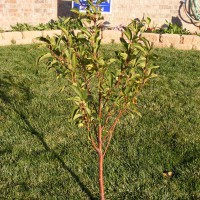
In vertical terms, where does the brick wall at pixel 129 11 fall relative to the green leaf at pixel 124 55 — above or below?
above

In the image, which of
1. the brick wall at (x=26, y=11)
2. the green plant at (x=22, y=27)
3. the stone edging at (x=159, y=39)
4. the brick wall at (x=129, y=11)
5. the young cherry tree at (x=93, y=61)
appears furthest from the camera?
the brick wall at (x=129, y=11)

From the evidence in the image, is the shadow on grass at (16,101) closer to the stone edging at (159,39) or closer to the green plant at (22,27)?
the stone edging at (159,39)

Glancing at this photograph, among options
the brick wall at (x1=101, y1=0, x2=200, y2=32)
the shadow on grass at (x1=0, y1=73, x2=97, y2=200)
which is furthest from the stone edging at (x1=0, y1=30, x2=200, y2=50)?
the shadow on grass at (x1=0, y1=73, x2=97, y2=200)

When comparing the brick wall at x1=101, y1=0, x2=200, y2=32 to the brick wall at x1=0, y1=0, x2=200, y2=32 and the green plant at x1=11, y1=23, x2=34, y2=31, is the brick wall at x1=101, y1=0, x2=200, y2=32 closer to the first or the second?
the brick wall at x1=0, y1=0, x2=200, y2=32

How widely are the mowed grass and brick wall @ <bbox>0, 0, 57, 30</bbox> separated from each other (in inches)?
208

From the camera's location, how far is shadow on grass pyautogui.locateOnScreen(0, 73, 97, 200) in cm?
374

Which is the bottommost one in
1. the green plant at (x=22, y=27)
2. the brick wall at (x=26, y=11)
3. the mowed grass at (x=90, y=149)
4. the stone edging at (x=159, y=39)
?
the mowed grass at (x=90, y=149)

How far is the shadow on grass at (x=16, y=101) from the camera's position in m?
3.74

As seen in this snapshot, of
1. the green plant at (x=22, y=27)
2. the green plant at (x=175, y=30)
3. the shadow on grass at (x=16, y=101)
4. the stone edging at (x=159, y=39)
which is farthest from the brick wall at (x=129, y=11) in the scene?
the shadow on grass at (x=16, y=101)

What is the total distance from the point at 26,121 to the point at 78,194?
1.92m

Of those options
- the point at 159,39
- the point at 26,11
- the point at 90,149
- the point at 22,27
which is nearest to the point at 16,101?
the point at 90,149

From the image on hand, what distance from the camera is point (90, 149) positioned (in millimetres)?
4285

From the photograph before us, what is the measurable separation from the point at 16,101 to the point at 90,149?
6.90 ft

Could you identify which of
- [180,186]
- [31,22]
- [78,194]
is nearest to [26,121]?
[78,194]
